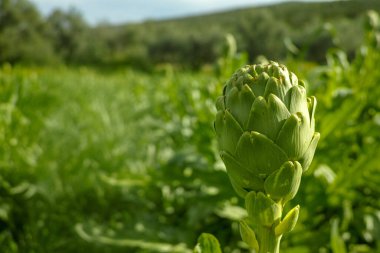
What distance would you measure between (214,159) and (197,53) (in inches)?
618

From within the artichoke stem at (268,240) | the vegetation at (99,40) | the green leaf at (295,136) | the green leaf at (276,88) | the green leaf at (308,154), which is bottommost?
the vegetation at (99,40)

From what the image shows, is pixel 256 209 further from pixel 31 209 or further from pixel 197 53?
pixel 197 53

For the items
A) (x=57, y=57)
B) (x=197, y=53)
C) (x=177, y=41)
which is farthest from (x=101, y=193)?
(x=57, y=57)

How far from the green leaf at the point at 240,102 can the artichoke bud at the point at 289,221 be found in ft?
0.28

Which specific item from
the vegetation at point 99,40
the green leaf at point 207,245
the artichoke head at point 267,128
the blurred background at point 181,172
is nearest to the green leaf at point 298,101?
the artichoke head at point 267,128

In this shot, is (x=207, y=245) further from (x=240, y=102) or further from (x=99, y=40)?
(x=99, y=40)

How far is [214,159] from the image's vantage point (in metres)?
1.03

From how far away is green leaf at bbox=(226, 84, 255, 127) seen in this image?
1.08 ft

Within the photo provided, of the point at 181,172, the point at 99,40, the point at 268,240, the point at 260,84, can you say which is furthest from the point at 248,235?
the point at 99,40

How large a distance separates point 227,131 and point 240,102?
0.02 meters

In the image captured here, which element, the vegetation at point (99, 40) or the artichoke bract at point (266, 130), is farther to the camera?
the vegetation at point (99, 40)

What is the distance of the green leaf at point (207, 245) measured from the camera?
0.39m

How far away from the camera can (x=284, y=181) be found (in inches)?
13.4

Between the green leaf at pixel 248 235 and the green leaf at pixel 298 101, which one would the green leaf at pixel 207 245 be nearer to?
the green leaf at pixel 248 235
